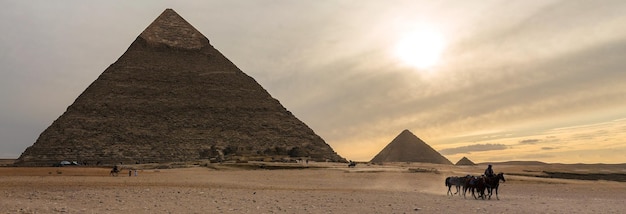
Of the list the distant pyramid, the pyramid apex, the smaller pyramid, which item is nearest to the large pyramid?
the pyramid apex

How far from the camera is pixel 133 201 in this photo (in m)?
14.5

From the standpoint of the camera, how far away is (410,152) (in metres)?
Answer: 110

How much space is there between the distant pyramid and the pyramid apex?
48734mm

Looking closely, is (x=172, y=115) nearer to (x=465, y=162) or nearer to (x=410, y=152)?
(x=410, y=152)

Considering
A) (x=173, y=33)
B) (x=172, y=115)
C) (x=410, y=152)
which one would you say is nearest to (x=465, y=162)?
(x=410, y=152)

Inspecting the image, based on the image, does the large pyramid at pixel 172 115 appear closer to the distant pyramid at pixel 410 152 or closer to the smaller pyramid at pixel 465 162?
the distant pyramid at pixel 410 152

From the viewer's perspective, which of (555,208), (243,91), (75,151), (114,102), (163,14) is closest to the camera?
(555,208)

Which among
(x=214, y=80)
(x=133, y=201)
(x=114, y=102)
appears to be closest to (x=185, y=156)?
(x=114, y=102)

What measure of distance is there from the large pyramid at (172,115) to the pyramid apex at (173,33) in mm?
217

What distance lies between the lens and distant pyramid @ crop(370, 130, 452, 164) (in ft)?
358

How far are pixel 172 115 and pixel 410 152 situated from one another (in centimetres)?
5218

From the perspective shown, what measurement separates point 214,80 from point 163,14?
25881 millimetres

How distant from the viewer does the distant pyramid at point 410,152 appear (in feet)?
358

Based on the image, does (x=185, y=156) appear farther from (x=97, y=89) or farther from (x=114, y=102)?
(x=97, y=89)
